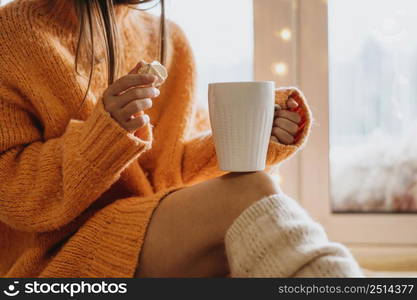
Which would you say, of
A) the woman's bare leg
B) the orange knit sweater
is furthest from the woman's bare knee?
the orange knit sweater

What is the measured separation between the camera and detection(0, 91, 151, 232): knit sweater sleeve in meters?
0.92

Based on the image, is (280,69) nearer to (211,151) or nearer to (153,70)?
(211,151)

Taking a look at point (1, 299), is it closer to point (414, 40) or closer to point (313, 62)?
point (313, 62)

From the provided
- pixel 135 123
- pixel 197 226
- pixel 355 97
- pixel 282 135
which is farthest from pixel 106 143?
pixel 355 97

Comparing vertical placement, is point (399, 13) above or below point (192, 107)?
above

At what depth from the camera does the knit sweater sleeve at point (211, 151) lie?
1.00 meters

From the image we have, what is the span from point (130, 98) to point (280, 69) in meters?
0.83

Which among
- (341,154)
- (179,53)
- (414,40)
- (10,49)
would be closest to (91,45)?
(10,49)

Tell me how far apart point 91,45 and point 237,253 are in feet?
1.67

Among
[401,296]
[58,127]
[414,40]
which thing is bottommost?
[401,296]

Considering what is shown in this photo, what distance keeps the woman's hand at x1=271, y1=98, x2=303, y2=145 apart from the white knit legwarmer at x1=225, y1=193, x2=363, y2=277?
0.22 metres

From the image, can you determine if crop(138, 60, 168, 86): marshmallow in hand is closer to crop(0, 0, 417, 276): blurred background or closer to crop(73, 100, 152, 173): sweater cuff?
crop(73, 100, 152, 173): sweater cuff

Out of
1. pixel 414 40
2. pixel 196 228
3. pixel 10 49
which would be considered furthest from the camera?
pixel 414 40

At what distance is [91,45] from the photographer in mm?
1066
